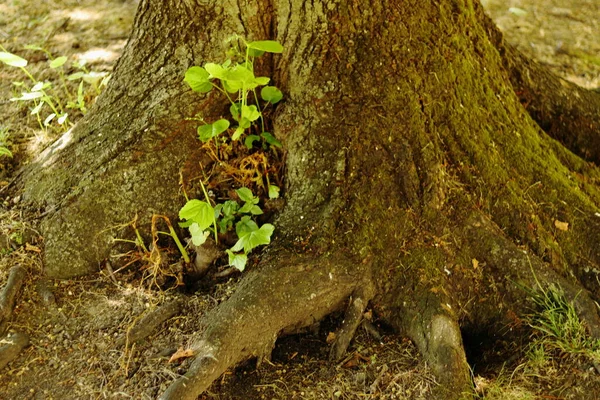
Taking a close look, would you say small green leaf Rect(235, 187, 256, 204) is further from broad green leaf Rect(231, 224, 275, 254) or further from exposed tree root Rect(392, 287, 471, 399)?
exposed tree root Rect(392, 287, 471, 399)

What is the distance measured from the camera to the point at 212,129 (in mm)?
2449

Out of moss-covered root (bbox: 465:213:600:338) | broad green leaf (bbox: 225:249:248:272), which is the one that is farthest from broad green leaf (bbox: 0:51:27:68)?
moss-covered root (bbox: 465:213:600:338)

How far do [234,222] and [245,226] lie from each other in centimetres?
11

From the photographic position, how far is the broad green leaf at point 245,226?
95.3 inches

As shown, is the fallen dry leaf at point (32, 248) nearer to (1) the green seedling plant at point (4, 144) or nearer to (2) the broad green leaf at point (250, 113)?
(1) the green seedling plant at point (4, 144)

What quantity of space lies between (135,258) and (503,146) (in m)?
1.91

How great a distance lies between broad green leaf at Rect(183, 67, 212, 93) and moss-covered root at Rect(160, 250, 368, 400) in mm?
807

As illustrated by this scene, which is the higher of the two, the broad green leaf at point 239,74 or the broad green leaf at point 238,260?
the broad green leaf at point 239,74

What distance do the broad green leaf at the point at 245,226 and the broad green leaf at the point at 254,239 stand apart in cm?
6

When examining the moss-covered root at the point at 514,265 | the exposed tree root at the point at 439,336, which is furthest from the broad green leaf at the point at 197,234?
the moss-covered root at the point at 514,265

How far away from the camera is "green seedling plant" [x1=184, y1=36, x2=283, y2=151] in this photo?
88.7 inches

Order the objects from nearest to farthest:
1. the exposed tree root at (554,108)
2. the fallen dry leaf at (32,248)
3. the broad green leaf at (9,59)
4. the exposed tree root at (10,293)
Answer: the exposed tree root at (10,293) < the fallen dry leaf at (32,248) < the broad green leaf at (9,59) < the exposed tree root at (554,108)

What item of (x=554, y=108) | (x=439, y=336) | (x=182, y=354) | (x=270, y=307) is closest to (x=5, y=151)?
(x=182, y=354)

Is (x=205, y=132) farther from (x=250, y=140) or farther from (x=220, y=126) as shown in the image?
(x=250, y=140)
